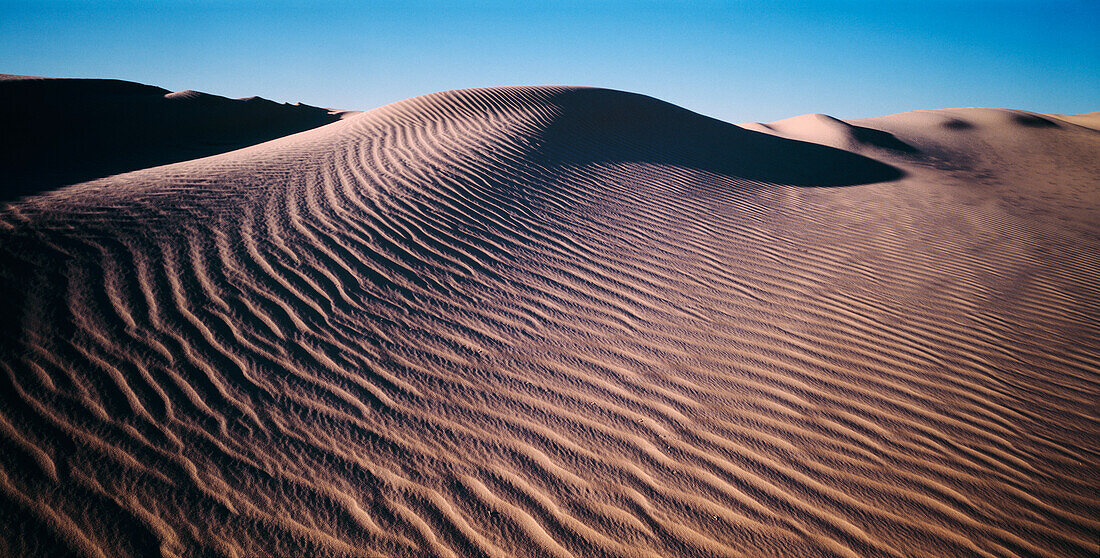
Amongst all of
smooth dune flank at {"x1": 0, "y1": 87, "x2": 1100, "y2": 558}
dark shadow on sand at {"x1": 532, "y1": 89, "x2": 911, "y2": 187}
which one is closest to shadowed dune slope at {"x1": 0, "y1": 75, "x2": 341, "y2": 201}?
smooth dune flank at {"x1": 0, "y1": 87, "x2": 1100, "y2": 558}

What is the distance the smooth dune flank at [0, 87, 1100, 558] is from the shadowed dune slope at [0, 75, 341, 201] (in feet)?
16.3

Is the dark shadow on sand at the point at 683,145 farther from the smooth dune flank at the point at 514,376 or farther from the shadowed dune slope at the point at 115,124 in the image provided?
the shadowed dune slope at the point at 115,124

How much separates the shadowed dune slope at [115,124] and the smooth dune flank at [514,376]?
4969 mm

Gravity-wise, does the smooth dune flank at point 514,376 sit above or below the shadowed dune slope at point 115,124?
below

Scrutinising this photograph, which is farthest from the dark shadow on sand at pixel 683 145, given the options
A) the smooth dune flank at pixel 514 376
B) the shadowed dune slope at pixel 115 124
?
the shadowed dune slope at pixel 115 124

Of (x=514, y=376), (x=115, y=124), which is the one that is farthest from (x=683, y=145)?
(x=115, y=124)

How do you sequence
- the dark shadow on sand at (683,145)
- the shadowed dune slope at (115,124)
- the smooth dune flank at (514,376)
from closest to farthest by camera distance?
the smooth dune flank at (514,376) < the dark shadow on sand at (683,145) < the shadowed dune slope at (115,124)

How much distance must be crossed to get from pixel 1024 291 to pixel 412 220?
5871mm

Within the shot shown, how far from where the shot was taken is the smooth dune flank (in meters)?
2.02

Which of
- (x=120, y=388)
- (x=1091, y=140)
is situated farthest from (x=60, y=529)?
(x=1091, y=140)

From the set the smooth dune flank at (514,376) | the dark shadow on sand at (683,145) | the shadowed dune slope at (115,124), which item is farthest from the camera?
the shadowed dune slope at (115,124)

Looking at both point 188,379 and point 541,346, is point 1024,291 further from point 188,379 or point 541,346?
point 188,379

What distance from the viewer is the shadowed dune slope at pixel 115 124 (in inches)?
383

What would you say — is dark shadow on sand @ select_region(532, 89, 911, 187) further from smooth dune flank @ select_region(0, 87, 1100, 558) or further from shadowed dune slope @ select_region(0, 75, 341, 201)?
shadowed dune slope @ select_region(0, 75, 341, 201)
